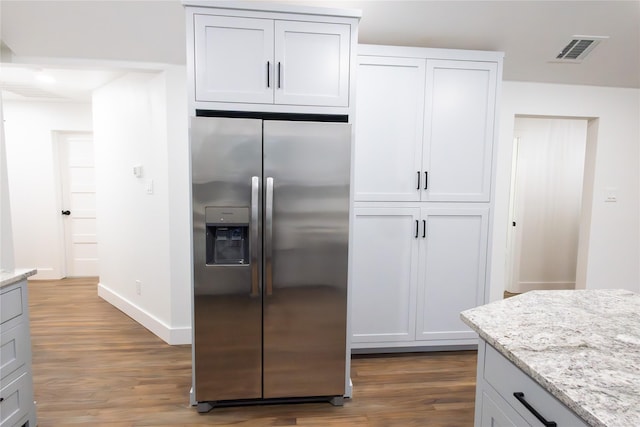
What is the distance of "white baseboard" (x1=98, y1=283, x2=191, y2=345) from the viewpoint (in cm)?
295

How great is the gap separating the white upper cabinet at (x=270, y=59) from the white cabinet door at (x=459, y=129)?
87 centimetres

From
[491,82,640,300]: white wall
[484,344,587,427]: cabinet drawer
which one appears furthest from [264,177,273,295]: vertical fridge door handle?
[491,82,640,300]: white wall

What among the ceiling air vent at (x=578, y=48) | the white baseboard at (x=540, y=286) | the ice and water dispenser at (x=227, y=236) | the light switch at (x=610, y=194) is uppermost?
the ceiling air vent at (x=578, y=48)

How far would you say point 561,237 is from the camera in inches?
167

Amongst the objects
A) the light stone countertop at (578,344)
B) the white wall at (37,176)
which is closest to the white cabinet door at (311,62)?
the light stone countertop at (578,344)

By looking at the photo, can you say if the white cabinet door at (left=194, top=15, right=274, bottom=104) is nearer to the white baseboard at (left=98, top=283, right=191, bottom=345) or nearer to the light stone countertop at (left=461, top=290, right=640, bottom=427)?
the light stone countertop at (left=461, top=290, right=640, bottom=427)

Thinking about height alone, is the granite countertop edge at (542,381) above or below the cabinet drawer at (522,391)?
above

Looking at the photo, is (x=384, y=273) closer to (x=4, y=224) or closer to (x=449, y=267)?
(x=449, y=267)

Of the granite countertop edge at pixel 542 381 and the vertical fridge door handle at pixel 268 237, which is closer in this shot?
the granite countertop edge at pixel 542 381

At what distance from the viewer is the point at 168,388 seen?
235cm

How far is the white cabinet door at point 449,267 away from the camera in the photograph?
266cm

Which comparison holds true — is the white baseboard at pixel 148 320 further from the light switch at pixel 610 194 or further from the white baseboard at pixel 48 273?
the light switch at pixel 610 194

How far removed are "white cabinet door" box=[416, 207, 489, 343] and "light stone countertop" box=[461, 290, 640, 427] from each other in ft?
3.61

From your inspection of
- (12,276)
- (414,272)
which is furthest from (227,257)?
(414,272)
